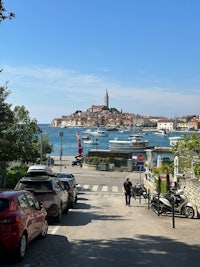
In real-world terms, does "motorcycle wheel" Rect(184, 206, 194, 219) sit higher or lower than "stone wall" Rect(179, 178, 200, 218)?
lower

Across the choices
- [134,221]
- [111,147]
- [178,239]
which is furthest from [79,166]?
[111,147]

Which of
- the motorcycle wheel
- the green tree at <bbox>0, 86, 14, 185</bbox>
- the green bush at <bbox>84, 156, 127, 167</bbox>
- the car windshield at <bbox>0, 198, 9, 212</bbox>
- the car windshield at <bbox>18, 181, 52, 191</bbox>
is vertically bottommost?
the green bush at <bbox>84, 156, 127, 167</bbox>

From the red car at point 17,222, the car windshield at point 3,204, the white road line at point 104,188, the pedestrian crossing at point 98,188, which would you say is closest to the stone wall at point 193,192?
the red car at point 17,222

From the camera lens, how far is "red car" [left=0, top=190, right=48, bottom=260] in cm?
825

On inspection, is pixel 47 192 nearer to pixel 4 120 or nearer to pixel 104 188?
pixel 4 120

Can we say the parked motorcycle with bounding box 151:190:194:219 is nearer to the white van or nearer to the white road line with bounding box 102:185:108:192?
the white van

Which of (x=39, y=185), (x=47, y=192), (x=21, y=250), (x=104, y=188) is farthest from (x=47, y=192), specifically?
(x=104, y=188)

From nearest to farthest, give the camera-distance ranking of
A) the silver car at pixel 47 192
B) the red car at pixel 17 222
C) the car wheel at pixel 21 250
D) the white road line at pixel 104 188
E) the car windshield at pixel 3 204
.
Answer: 1. the red car at pixel 17 222
2. the car wheel at pixel 21 250
3. the car windshield at pixel 3 204
4. the silver car at pixel 47 192
5. the white road line at pixel 104 188

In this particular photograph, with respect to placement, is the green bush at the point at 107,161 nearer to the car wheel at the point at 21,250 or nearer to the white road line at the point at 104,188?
the white road line at the point at 104,188

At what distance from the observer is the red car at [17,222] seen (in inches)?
325

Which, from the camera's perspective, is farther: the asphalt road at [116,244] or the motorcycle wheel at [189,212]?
the motorcycle wheel at [189,212]

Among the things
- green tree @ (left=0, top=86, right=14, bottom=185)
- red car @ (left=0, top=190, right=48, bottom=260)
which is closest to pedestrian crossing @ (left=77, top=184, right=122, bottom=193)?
green tree @ (left=0, top=86, right=14, bottom=185)

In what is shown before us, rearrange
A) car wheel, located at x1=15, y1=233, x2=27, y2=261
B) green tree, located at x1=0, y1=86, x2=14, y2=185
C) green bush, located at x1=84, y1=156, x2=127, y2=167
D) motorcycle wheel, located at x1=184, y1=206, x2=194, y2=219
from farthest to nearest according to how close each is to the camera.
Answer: green bush, located at x1=84, y1=156, x2=127, y2=167 → green tree, located at x1=0, y1=86, x2=14, y2=185 → motorcycle wheel, located at x1=184, y1=206, x2=194, y2=219 → car wheel, located at x1=15, y1=233, x2=27, y2=261

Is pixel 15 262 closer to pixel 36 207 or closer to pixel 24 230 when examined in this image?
pixel 24 230
